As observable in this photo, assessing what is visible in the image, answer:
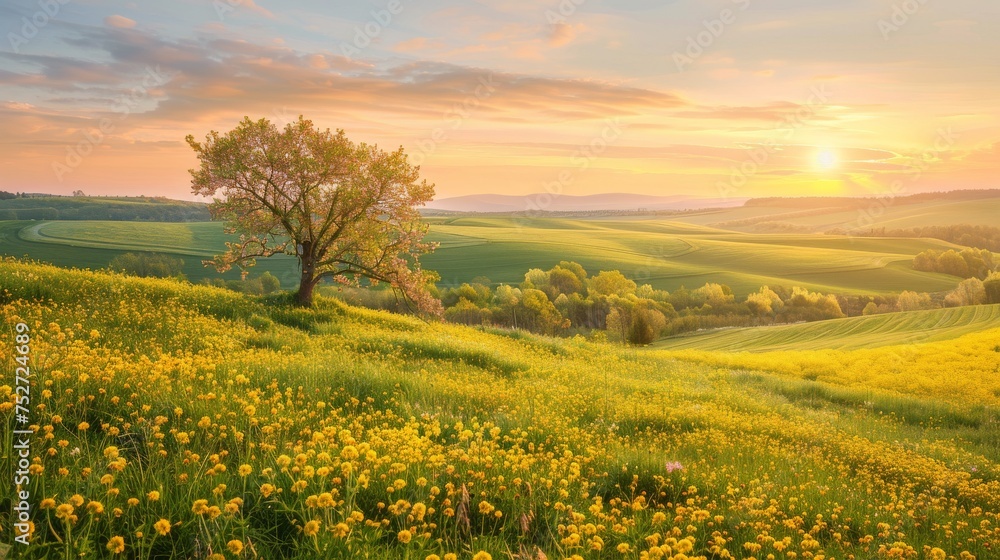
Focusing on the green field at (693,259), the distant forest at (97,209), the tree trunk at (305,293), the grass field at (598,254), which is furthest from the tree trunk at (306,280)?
the distant forest at (97,209)

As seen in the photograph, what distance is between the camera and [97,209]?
112188mm

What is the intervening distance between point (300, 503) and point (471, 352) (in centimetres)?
1325

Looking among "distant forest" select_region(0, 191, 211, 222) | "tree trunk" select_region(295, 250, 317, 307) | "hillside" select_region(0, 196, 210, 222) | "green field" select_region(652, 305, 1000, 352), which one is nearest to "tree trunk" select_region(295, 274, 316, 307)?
"tree trunk" select_region(295, 250, 317, 307)

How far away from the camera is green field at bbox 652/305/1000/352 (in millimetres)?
44375

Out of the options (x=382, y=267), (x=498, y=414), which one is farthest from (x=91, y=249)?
(x=498, y=414)

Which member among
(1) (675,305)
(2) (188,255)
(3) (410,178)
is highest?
(3) (410,178)

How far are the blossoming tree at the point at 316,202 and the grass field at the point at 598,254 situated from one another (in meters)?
62.2

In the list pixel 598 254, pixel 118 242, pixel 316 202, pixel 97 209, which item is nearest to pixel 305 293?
pixel 316 202

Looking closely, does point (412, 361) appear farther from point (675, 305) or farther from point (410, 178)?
point (675, 305)

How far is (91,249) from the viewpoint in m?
80.6

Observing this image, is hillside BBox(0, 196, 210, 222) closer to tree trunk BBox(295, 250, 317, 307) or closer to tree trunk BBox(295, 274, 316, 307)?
tree trunk BBox(295, 250, 317, 307)

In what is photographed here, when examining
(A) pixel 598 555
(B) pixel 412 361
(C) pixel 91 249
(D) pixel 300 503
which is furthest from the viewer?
(C) pixel 91 249

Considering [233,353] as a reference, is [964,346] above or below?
below

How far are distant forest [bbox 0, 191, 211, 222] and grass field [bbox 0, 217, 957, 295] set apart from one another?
625 cm
